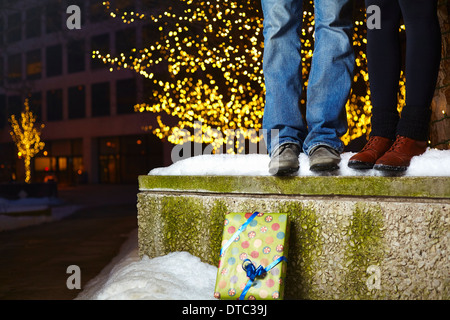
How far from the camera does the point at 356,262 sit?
2088 mm

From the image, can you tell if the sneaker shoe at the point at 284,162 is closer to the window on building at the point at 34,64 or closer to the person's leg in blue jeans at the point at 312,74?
the person's leg in blue jeans at the point at 312,74

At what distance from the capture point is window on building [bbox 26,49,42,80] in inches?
1439

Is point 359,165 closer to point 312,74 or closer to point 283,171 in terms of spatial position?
point 283,171

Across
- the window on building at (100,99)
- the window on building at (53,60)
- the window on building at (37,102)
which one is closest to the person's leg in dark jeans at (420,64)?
the window on building at (100,99)

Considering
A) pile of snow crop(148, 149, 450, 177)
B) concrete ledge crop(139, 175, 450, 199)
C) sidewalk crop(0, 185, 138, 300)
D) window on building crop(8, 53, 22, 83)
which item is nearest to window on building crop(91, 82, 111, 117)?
window on building crop(8, 53, 22, 83)

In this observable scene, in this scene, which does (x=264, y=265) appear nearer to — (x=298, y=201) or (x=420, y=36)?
(x=298, y=201)

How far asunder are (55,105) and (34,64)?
4111 mm

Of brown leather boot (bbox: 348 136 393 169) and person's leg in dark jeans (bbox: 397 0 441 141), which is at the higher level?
person's leg in dark jeans (bbox: 397 0 441 141)

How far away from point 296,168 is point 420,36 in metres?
0.84

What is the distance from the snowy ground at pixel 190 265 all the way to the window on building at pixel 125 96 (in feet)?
92.7

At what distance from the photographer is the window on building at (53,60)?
35.4m

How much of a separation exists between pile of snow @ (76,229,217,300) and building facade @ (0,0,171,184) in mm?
26492

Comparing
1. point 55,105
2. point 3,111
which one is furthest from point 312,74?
point 3,111

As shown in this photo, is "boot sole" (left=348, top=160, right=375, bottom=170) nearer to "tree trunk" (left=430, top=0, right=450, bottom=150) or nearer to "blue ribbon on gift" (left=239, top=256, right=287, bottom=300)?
"blue ribbon on gift" (left=239, top=256, right=287, bottom=300)
